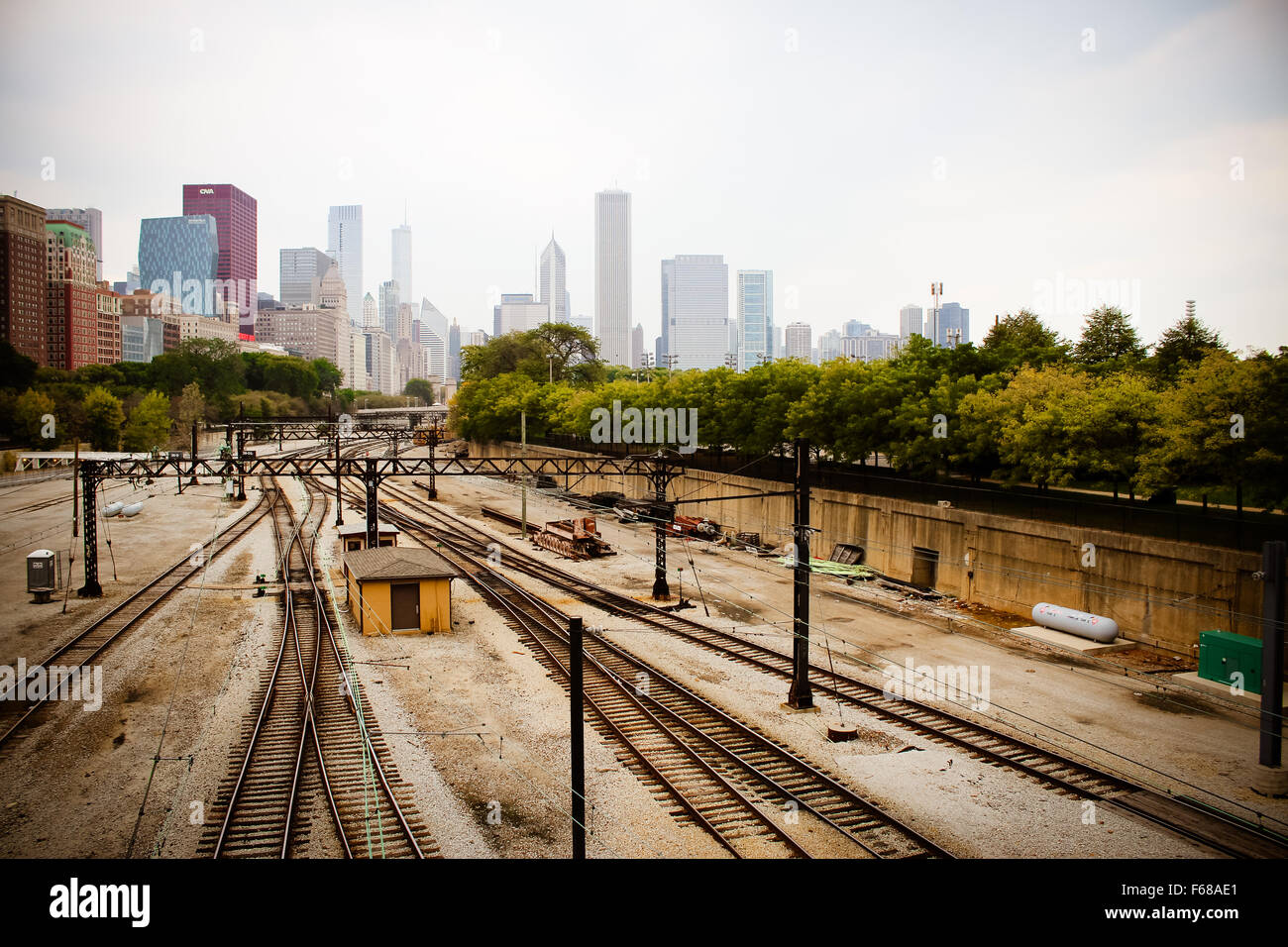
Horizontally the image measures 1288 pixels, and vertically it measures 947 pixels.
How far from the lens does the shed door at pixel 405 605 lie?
25.9m

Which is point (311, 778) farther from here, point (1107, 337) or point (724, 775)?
point (1107, 337)

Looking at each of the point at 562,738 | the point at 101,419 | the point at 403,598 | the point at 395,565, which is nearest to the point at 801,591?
the point at 562,738

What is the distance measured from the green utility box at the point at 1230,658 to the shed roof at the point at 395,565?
22159mm

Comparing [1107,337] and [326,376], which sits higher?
[326,376]

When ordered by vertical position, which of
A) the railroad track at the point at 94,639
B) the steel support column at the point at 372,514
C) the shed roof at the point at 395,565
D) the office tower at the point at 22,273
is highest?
the office tower at the point at 22,273

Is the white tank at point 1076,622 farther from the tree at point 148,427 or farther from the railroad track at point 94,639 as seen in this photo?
the tree at point 148,427

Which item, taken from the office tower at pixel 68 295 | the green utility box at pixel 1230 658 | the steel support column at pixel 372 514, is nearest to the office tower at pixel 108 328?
the office tower at pixel 68 295

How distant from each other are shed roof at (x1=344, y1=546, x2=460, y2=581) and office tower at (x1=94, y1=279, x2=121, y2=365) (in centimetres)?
10491

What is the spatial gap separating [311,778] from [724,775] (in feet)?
26.5

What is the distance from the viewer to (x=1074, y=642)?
80.1ft

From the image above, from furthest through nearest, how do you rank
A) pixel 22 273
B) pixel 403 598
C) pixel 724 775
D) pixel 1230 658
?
pixel 22 273 < pixel 403 598 < pixel 1230 658 < pixel 724 775

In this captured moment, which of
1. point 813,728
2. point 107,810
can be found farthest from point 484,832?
point 813,728

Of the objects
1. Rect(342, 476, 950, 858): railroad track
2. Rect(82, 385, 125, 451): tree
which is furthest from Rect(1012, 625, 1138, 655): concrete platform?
Rect(82, 385, 125, 451): tree
